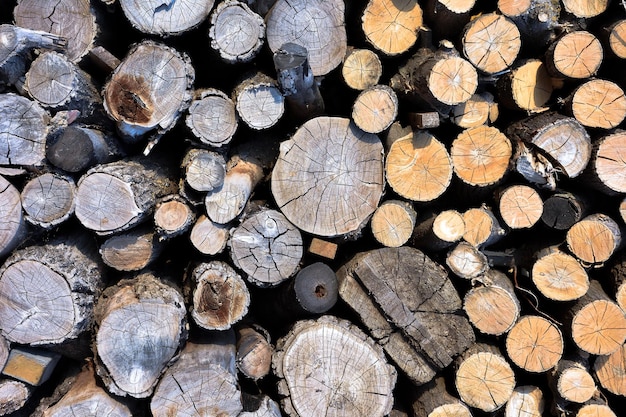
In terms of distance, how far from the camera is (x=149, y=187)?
279cm

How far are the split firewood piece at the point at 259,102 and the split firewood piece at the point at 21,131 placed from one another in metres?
1.04

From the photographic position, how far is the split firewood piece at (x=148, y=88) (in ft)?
8.76

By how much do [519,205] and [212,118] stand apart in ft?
6.47

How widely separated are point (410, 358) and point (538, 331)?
0.85 metres

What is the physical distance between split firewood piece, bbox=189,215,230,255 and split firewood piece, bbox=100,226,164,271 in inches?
10.0

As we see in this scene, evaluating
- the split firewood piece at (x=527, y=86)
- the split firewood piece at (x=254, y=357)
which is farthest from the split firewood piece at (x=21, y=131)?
the split firewood piece at (x=527, y=86)

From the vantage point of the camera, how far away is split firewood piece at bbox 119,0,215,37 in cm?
273

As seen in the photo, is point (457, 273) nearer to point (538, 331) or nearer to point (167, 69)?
point (538, 331)

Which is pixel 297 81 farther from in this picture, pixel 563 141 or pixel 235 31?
pixel 563 141

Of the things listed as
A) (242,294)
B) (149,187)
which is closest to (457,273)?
(242,294)

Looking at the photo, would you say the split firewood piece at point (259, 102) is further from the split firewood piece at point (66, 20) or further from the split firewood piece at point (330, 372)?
the split firewood piece at point (330, 372)

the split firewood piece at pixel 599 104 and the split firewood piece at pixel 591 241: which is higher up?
the split firewood piece at pixel 599 104

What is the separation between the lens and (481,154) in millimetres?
3166

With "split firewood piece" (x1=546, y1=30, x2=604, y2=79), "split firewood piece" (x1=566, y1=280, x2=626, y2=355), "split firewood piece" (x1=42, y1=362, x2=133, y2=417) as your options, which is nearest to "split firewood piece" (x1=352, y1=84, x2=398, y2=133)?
"split firewood piece" (x1=546, y1=30, x2=604, y2=79)
